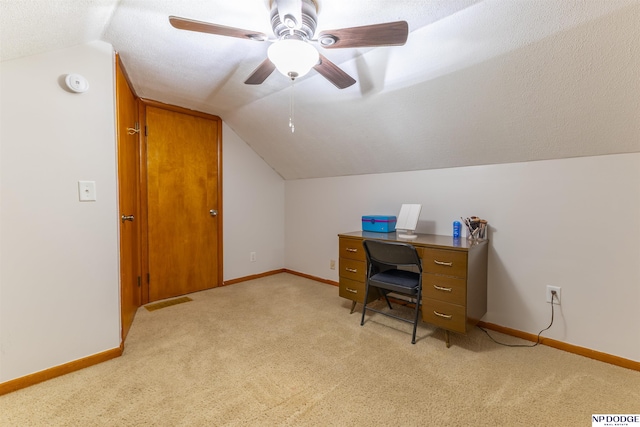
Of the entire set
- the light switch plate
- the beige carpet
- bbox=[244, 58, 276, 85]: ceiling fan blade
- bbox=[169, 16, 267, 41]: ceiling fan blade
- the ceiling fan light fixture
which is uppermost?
bbox=[169, 16, 267, 41]: ceiling fan blade

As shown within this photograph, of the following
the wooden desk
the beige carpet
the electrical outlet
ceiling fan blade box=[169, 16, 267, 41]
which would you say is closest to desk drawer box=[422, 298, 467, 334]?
the wooden desk

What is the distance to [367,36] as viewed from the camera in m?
1.32

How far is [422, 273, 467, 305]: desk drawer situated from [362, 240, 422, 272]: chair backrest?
11 centimetres

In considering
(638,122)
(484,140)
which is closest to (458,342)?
(484,140)

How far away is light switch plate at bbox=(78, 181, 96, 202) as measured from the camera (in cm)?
177

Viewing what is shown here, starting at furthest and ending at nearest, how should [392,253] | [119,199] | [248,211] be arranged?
1. [248,211]
2. [392,253]
3. [119,199]

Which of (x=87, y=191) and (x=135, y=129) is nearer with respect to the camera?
(x=87, y=191)

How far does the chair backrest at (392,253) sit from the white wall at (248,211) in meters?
1.89

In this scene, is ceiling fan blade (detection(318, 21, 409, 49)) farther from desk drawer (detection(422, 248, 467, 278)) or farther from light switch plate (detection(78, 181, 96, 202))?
light switch plate (detection(78, 181, 96, 202))

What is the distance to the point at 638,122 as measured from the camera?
1.62m

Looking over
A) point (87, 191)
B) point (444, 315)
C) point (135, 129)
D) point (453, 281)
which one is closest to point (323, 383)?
point (444, 315)

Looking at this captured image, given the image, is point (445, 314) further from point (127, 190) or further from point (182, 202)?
point (182, 202)

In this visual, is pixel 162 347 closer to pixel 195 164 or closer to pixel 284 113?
pixel 195 164

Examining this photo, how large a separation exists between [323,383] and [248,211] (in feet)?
8.18
